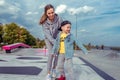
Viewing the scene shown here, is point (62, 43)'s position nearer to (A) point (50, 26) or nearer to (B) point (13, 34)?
(A) point (50, 26)

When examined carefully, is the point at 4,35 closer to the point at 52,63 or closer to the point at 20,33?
the point at 20,33

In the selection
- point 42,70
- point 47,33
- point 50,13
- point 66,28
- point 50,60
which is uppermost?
point 50,13

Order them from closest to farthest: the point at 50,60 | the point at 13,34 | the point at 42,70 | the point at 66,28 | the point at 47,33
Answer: the point at 66,28 → the point at 47,33 → the point at 50,60 → the point at 42,70 → the point at 13,34

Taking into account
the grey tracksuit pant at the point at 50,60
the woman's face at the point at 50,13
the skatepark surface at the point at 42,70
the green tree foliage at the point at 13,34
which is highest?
the green tree foliage at the point at 13,34

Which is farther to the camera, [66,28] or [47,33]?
[47,33]

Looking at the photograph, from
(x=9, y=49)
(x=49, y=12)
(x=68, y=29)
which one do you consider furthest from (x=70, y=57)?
(x=9, y=49)

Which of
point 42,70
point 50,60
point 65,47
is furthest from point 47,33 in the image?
point 42,70

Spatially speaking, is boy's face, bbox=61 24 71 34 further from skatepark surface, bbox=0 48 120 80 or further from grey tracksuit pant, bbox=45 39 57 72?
skatepark surface, bbox=0 48 120 80

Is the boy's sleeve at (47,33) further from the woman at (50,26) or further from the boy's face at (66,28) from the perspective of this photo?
the boy's face at (66,28)

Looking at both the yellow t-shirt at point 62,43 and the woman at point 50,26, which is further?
the woman at point 50,26

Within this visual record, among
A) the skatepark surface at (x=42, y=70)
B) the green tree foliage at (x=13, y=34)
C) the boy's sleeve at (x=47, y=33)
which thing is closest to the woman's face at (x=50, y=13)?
the boy's sleeve at (x=47, y=33)

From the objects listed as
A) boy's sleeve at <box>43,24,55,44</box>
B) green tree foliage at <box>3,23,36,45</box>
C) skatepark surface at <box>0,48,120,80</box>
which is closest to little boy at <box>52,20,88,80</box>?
boy's sleeve at <box>43,24,55,44</box>

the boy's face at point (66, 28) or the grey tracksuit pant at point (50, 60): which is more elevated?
the boy's face at point (66, 28)

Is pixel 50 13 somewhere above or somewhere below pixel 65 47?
above
